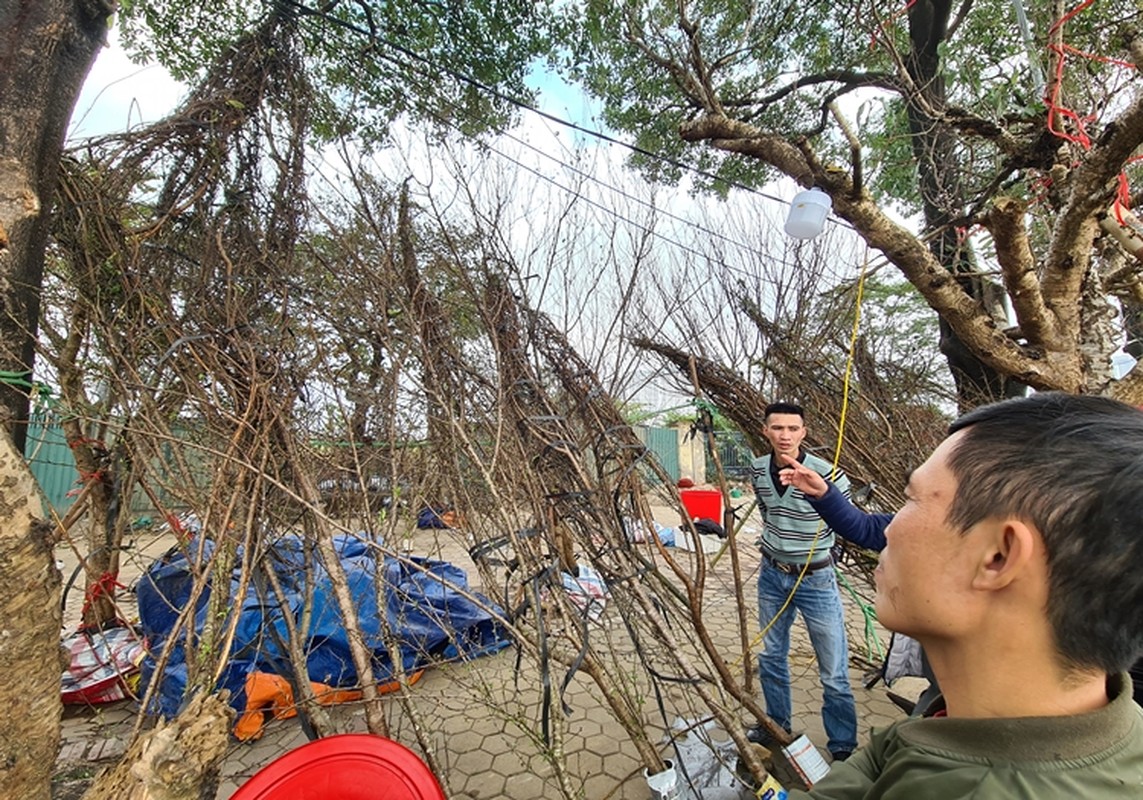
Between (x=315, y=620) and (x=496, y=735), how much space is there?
1726mm

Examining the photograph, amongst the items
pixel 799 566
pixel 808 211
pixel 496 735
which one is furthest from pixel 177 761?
pixel 808 211

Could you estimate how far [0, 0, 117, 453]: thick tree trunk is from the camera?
5.65 feet

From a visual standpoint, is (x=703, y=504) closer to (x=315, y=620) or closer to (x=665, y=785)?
(x=315, y=620)

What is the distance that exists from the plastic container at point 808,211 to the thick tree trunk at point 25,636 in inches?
132

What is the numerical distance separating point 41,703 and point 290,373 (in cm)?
152

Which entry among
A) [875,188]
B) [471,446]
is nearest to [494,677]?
[471,446]

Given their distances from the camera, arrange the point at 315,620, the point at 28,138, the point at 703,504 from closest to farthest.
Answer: the point at 28,138 < the point at 315,620 < the point at 703,504

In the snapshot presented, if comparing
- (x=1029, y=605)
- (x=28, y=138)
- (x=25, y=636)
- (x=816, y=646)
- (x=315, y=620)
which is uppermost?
(x=28, y=138)

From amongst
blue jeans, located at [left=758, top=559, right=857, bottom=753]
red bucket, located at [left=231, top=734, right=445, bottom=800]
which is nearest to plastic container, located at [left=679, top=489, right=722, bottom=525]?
blue jeans, located at [left=758, top=559, right=857, bottom=753]

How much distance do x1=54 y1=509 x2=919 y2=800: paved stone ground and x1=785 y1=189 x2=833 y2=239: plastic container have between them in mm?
2751

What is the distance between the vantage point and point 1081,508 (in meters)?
0.64

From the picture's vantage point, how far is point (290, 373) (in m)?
2.46

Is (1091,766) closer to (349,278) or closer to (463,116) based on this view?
(349,278)

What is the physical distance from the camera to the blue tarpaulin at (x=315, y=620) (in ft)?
8.65
